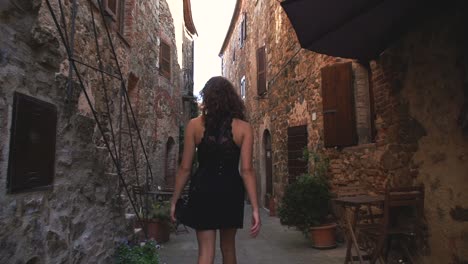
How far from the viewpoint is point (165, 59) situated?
12.3 metres

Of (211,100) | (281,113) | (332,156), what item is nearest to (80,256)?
(211,100)

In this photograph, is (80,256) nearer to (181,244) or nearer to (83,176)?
(83,176)

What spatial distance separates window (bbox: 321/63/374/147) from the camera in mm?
6285

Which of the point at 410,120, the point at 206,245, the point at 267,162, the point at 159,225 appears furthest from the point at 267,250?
the point at 267,162

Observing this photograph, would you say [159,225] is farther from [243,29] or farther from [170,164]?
[243,29]

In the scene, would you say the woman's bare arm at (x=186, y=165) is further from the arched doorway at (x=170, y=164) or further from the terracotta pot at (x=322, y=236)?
the arched doorway at (x=170, y=164)

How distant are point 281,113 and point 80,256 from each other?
25.3 ft

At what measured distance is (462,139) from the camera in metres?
3.76

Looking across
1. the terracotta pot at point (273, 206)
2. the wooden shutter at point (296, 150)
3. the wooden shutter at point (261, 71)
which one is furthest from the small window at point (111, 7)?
the terracotta pot at point (273, 206)

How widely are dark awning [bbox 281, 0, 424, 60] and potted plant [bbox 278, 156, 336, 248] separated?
8.06 feet

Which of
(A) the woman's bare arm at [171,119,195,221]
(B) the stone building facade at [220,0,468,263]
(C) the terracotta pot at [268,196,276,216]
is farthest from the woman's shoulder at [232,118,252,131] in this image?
(C) the terracotta pot at [268,196,276,216]

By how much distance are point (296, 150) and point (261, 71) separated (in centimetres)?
468

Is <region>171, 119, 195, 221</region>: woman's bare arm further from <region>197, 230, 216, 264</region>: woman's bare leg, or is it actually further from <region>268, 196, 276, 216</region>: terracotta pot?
<region>268, 196, 276, 216</region>: terracotta pot

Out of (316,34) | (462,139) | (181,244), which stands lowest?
(181,244)
